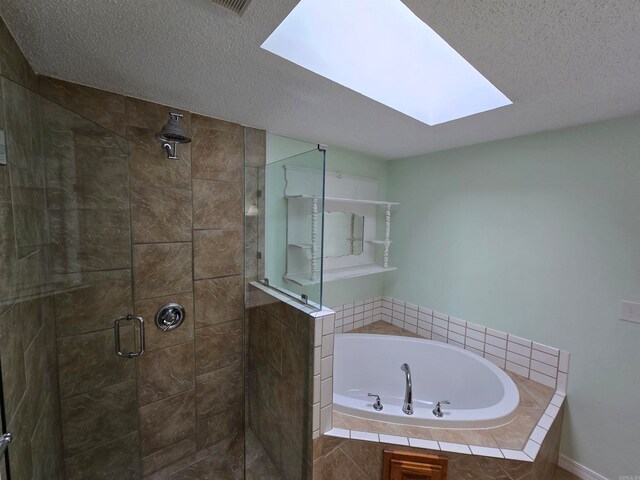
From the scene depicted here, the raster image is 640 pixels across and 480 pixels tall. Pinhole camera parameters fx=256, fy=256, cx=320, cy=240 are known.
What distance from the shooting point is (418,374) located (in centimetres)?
230

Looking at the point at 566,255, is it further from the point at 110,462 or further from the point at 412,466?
the point at 110,462

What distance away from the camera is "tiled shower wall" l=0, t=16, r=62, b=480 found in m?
0.84

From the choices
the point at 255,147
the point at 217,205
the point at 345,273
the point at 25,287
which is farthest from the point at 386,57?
the point at 25,287

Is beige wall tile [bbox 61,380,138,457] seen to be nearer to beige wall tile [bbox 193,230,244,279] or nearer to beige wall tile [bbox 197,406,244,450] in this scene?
beige wall tile [bbox 197,406,244,450]

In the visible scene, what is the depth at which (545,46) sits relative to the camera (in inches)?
36.3

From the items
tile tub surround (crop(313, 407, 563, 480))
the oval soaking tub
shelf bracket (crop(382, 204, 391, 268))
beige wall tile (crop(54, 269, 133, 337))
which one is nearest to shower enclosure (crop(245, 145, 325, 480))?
tile tub surround (crop(313, 407, 563, 480))

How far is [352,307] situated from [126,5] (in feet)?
8.22

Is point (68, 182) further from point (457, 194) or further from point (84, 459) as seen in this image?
point (457, 194)

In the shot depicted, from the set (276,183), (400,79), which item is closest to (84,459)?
(276,183)

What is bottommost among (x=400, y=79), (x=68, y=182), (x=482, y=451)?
(x=482, y=451)

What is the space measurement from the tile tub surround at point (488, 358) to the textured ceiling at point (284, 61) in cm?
144

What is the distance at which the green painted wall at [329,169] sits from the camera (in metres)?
Answer: 1.88

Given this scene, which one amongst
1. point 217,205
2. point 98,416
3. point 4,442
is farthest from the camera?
point 217,205

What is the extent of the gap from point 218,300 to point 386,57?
1.83 metres
